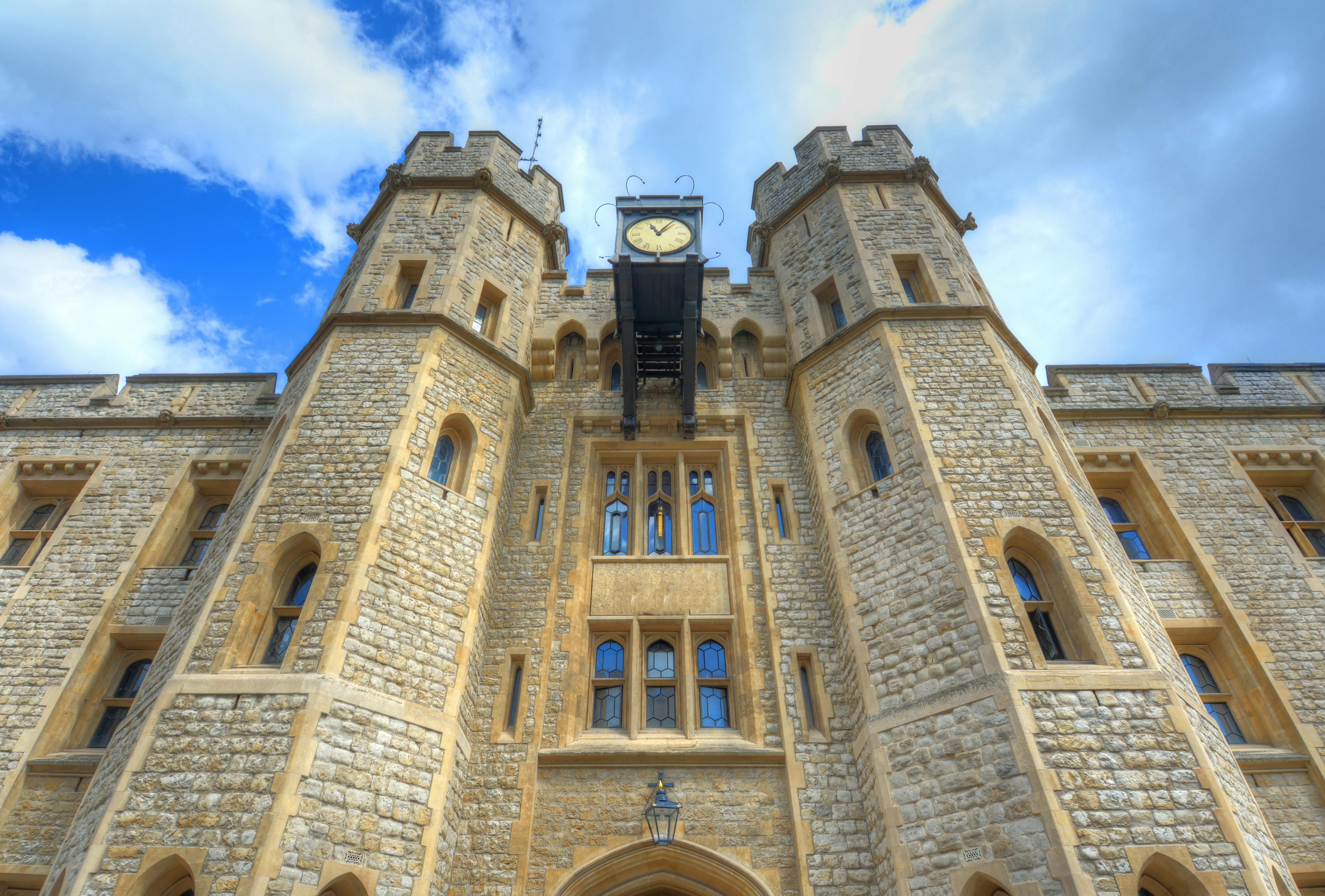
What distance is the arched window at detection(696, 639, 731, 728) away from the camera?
9.01m

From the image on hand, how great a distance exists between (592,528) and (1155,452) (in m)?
9.61

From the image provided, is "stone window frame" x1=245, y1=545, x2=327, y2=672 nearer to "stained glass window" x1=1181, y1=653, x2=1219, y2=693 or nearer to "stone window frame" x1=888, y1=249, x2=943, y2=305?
"stone window frame" x1=888, y1=249, x2=943, y2=305

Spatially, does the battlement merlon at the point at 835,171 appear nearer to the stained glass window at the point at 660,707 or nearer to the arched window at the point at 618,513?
the arched window at the point at 618,513

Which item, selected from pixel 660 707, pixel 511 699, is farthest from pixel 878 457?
pixel 511 699

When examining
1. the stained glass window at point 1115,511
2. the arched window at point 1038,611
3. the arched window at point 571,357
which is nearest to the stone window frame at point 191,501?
the arched window at point 571,357

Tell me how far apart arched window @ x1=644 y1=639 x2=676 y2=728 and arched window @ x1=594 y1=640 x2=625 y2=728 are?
0.32 metres

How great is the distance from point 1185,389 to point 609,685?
11826 millimetres

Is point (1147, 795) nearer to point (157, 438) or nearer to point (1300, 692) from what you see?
point (1300, 692)

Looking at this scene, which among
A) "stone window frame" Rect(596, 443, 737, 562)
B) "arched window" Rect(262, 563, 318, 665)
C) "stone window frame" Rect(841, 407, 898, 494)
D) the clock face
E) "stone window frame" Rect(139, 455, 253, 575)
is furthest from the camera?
the clock face

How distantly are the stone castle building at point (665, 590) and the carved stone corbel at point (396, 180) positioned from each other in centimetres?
10

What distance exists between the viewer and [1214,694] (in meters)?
9.88

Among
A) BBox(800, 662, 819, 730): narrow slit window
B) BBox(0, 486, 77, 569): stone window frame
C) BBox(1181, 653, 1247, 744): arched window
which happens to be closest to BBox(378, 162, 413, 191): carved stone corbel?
BBox(0, 486, 77, 569): stone window frame

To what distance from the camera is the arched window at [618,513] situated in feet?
35.3

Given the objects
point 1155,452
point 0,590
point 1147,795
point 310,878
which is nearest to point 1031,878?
point 1147,795
